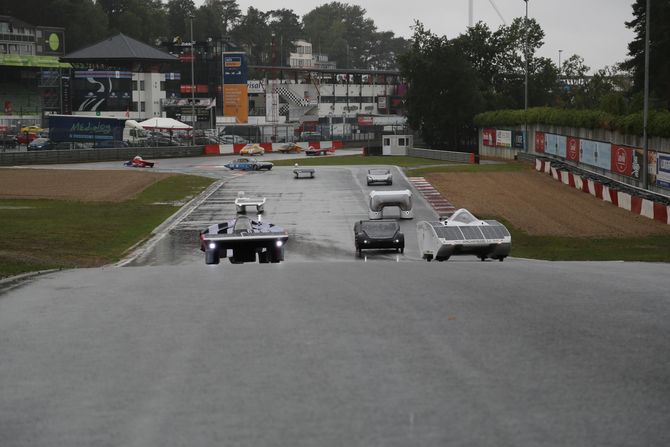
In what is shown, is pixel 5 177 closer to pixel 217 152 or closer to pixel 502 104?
pixel 217 152

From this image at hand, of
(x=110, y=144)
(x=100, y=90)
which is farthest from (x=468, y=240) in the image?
(x=100, y=90)

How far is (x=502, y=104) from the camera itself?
410 feet

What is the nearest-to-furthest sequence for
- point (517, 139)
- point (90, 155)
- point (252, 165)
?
point (252, 165), point (90, 155), point (517, 139)

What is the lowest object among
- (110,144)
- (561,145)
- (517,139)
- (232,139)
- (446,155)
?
(446,155)

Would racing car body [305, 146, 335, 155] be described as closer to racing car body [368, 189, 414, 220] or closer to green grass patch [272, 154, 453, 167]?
Result: green grass patch [272, 154, 453, 167]

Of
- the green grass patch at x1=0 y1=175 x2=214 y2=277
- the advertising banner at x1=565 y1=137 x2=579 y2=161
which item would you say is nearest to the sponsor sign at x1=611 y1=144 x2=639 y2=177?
the advertising banner at x1=565 y1=137 x2=579 y2=161

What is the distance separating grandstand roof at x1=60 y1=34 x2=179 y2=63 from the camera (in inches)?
5404

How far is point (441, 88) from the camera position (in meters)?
118

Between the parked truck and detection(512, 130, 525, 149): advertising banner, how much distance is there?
143 ft

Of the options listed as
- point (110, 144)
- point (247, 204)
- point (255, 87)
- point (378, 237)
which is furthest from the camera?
point (255, 87)

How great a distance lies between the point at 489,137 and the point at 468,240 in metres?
78.5

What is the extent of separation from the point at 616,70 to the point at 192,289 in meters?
154

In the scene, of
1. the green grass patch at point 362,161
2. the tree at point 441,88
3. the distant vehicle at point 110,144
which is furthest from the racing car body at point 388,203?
the tree at point 441,88

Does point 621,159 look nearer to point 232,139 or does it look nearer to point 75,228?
point 75,228
